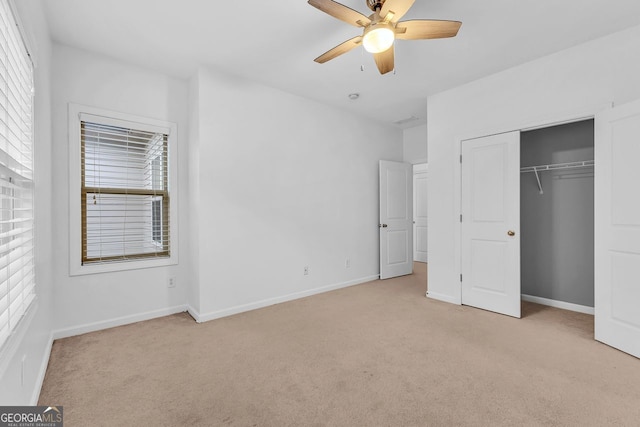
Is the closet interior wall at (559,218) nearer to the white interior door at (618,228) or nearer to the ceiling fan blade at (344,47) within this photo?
the white interior door at (618,228)

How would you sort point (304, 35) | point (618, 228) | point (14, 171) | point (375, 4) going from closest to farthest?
1. point (14, 171)
2. point (375, 4)
3. point (618, 228)
4. point (304, 35)

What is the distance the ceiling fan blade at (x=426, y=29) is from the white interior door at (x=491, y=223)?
5.64 feet

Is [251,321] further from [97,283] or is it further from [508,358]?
[508,358]

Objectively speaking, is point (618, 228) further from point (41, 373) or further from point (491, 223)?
point (41, 373)

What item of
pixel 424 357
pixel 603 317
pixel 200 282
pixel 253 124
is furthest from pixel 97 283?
pixel 603 317

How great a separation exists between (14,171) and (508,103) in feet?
13.7

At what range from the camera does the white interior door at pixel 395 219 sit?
5145 mm

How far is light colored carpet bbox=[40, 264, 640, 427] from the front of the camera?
5.85 feet

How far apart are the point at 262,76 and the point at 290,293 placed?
2706mm

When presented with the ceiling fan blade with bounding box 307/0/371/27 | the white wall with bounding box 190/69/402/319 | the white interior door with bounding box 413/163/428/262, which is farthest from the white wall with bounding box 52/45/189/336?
the white interior door with bounding box 413/163/428/262

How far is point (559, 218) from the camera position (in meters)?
3.69

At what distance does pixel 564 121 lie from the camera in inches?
118

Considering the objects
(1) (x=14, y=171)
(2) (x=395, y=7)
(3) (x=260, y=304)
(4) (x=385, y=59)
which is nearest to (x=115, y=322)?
(3) (x=260, y=304)

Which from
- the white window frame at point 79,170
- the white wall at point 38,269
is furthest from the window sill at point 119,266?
the white wall at point 38,269
